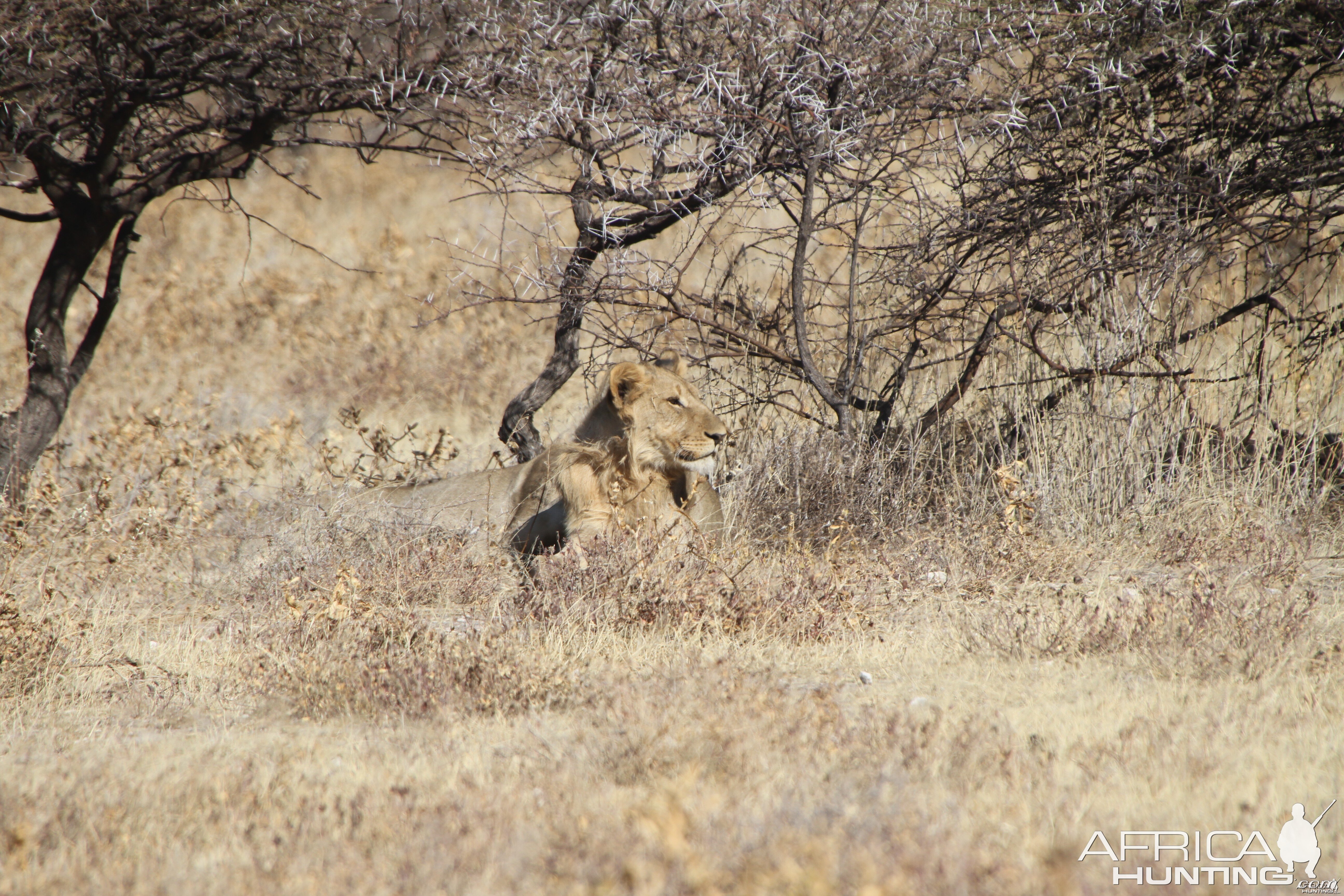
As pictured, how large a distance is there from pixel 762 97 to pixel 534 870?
5.27m

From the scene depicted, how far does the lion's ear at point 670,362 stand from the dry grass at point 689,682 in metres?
0.84

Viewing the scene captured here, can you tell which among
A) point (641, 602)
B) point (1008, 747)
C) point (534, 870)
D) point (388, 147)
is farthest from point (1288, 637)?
point (388, 147)

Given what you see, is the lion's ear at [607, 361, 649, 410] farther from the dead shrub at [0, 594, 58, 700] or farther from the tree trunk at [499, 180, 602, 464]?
the dead shrub at [0, 594, 58, 700]

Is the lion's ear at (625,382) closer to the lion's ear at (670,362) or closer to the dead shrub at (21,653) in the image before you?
the lion's ear at (670,362)

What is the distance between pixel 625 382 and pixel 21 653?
3.30 meters

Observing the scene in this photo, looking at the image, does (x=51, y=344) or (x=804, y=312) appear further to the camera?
(x=51, y=344)

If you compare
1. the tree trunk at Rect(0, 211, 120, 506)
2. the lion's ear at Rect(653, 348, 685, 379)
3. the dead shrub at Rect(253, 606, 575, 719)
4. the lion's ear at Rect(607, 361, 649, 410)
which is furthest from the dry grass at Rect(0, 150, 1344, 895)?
the lion's ear at Rect(607, 361, 649, 410)

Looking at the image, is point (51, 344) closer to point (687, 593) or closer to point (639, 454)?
point (639, 454)

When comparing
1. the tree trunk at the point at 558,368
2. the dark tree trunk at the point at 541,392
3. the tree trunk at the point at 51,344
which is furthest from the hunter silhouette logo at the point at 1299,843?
the tree trunk at the point at 51,344

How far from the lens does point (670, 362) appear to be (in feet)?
22.9

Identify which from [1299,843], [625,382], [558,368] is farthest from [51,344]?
[1299,843]

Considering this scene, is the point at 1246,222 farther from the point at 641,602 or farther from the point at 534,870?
the point at 534,870

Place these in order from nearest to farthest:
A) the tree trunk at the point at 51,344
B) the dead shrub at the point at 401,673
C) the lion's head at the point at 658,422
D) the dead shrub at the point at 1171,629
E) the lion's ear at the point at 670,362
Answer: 1. the dead shrub at the point at 401,673
2. the dead shrub at the point at 1171,629
3. the lion's head at the point at 658,422
4. the lion's ear at the point at 670,362
5. the tree trunk at the point at 51,344

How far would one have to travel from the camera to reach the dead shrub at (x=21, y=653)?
13.4ft
